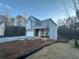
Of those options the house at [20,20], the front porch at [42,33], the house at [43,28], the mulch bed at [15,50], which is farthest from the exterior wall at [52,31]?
the house at [20,20]

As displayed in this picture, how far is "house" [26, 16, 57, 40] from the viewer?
20.9 m

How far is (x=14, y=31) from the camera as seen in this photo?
2916 centimetres

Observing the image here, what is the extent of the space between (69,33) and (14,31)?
14.4 metres

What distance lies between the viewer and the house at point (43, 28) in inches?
823

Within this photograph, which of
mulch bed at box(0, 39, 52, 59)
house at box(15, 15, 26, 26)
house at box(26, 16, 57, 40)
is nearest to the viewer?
mulch bed at box(0, 39, 52, 59)

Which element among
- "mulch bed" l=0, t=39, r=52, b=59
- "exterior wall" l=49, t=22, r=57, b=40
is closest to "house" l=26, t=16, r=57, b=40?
"exterior wall" l=49, t=22, r=57, b=40

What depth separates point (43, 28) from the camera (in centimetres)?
2102

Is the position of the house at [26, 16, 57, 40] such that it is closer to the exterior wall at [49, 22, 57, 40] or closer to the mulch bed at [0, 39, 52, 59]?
the exterior wall at [49, 22, 57, 40]

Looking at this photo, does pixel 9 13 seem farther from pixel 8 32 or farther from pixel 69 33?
pixel 69 33

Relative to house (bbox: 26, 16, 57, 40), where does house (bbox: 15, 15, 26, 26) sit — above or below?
above

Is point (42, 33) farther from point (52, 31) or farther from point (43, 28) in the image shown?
point (52, 31)

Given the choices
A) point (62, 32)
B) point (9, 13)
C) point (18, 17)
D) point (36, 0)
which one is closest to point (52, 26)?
point (36, 0)

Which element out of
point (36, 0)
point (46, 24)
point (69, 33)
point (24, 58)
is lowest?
point (24, 58)

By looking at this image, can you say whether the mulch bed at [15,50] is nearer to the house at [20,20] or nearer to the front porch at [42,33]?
the front porch at [42,33]
